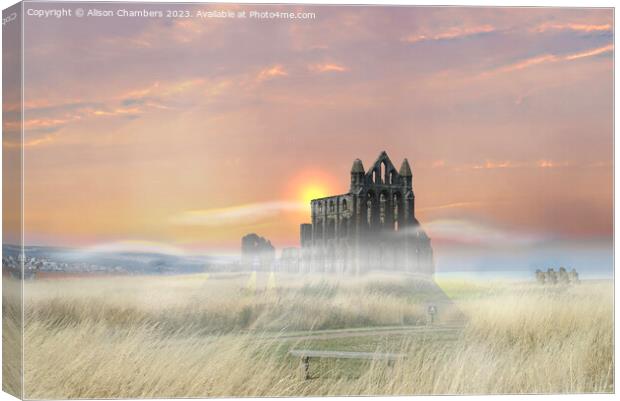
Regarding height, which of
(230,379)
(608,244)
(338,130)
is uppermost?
(338,130)

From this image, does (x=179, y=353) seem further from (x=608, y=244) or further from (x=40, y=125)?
(x=608, y=244)

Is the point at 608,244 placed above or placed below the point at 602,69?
below

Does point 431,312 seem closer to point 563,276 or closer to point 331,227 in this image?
point 331,227

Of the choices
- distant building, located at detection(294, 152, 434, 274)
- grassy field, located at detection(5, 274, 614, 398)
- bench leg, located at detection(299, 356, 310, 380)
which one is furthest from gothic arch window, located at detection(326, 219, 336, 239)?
bench leg, located at detection(299, 356, 310, 380)

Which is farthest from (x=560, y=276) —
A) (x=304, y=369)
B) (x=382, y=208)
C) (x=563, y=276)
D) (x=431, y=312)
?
(x=304, y=369)

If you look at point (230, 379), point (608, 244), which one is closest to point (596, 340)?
point (608, 244)

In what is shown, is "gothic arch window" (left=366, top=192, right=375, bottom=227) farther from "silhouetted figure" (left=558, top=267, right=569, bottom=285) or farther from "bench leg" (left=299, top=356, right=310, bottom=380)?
"silhouetted figure" (left=558, top=267, right=569, bottom=285)

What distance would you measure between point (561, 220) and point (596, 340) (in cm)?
180

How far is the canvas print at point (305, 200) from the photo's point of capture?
19172 mm

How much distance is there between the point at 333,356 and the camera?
1948cm

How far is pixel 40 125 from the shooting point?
19.0 m

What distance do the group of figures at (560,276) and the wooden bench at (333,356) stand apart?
247 cm

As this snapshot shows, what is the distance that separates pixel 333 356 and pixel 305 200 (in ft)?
7.53

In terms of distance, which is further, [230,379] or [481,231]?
[481,231]
